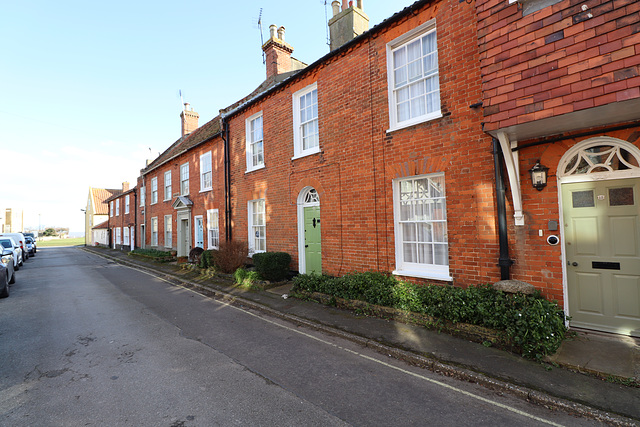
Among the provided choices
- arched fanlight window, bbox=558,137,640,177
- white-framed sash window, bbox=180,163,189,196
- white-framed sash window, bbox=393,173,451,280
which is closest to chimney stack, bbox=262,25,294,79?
white-framed sash window, bbox=180,163,189,196

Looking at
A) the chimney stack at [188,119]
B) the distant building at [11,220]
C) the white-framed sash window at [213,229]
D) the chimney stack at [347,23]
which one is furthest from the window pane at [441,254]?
the distant building at [11,220]

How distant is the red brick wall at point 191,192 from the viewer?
14.2m

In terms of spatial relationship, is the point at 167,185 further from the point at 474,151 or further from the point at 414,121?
the point at 474,151

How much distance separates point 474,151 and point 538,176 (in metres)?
1.14

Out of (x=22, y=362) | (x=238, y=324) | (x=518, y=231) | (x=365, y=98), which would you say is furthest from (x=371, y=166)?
(x=22, y=362)

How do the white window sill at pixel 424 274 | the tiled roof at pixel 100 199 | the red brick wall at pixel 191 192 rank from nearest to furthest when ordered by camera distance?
the white window sill at pixel 424 274 → the red brick wall at pixel 191 192 → the tiled roof at pixel 100 199

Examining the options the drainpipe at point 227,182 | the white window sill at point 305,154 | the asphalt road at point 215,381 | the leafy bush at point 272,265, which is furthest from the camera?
the drainpipe at point 227,182

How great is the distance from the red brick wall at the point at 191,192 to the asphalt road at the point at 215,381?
821cm

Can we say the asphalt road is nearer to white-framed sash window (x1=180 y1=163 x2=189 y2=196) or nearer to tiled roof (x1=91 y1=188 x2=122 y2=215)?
white-framed sash window (x1=180 y1=163 x2=189 y2=196)

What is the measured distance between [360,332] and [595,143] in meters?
4.86

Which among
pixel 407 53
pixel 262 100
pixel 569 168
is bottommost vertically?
pixel 569 168

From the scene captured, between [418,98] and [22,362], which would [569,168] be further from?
[22,362]

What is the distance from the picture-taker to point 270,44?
14562mm

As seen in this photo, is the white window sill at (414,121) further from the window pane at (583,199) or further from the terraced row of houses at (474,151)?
the window pane at (583,199)
